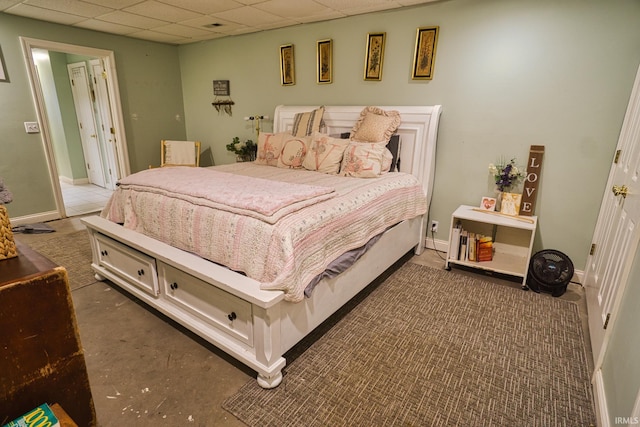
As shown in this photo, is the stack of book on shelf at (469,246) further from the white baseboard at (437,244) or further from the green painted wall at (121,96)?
the green painted wall at (121,96)

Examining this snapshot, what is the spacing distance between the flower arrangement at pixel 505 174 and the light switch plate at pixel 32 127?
483 centimetres

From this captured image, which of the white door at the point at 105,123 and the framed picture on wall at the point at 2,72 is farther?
the white door at the point at 105,123

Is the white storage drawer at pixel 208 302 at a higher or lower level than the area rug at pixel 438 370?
higher

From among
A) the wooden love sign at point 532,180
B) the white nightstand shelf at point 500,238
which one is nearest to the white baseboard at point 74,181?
the white nightstand shelf at point 500,238

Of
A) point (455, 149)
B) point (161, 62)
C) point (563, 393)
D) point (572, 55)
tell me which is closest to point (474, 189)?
point (455, 149)

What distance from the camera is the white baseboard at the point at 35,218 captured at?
3826mm

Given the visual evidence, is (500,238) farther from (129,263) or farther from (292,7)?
(129,263)

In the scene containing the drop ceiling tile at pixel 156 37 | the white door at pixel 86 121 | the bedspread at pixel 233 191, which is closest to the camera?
the bedspread at pixel 233 191

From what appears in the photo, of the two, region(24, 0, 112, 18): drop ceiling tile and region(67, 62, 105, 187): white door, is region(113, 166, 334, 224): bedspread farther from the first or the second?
region(67, 62, 105, 187): white door

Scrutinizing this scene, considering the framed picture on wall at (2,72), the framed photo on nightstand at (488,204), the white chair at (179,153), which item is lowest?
the framed photo on nightstand at (488,204)

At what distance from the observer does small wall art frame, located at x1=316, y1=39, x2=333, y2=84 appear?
361cm

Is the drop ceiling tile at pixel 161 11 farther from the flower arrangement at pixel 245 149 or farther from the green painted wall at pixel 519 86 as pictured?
the flower arrangement at pixel 245 149

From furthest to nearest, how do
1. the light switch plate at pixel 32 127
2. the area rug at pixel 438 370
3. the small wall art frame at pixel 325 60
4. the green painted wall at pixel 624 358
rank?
the light switch plate at pixel 32 127, the small wall art frame at pixel 325 60, the area rug at pixel 438 370, the green painted wall at pixel 624 358

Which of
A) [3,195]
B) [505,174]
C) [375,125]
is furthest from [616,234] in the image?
[3,195]
